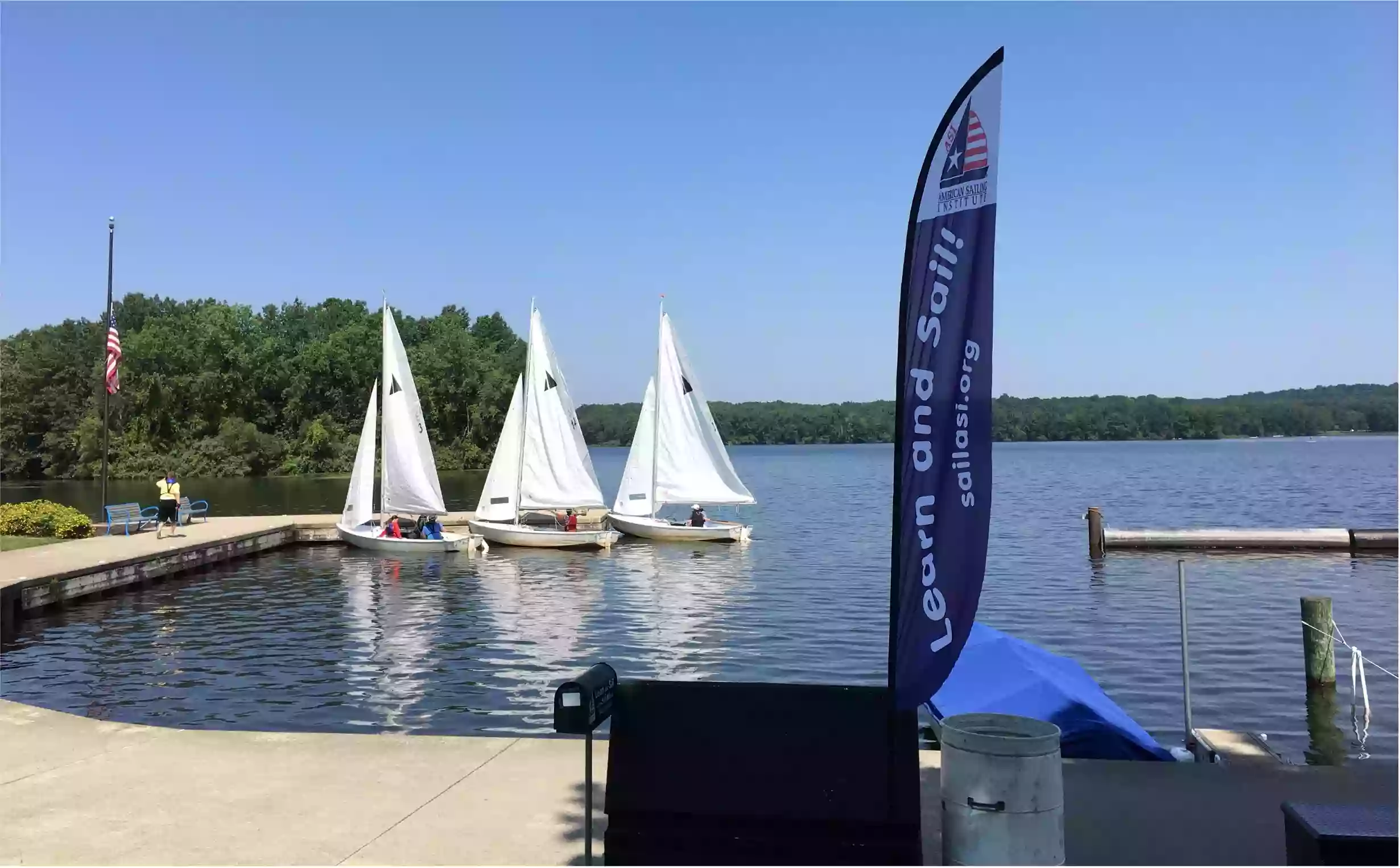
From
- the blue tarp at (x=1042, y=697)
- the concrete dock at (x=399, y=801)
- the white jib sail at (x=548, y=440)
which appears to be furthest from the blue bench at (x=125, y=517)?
the blue tarp at (x=1042, y=697)

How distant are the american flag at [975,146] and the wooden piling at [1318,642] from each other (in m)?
9.83

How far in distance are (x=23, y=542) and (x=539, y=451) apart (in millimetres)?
14394

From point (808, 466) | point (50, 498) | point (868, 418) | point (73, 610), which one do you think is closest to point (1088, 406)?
point (868, 418)

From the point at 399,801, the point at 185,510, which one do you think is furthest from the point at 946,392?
the point at 185,510

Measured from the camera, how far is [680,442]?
34500mm

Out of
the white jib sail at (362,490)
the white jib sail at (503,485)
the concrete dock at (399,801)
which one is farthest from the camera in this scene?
the white jib sail at (503,485)

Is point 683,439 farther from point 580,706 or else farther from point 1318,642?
point 580,706

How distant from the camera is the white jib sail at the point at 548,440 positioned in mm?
33188

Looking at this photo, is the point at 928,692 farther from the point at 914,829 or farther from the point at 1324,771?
the point at 1324,771

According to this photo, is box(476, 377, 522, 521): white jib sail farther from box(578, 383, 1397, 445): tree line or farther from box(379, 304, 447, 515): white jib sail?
box(578, 383, 1397, 445): tree line

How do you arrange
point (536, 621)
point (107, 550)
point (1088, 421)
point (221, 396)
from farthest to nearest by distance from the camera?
point (1088, 421) < point (221, 396) < point (107, 550) < point (536, 621)

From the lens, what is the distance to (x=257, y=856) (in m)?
5.57

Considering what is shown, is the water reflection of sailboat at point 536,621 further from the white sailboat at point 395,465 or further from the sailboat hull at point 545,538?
the white sailboat at point 395,465

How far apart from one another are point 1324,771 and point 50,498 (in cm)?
6263
